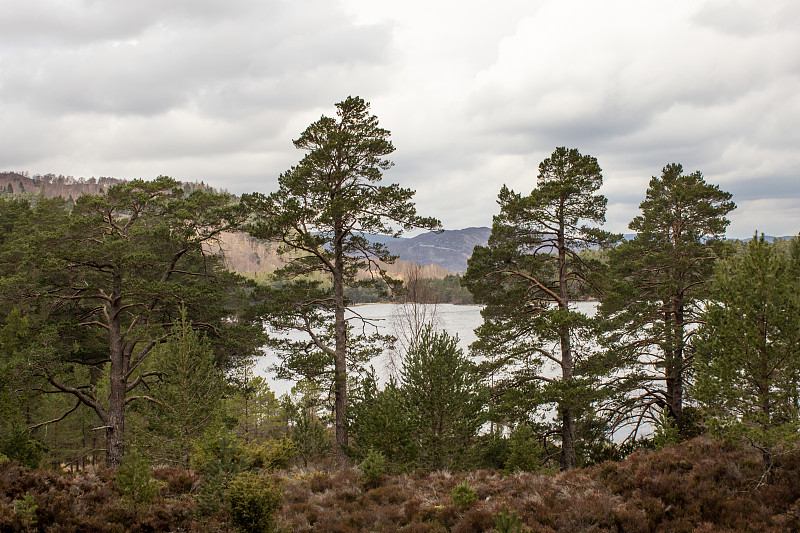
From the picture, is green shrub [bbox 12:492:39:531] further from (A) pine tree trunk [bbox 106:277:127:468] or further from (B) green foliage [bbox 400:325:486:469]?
(B) green foliage [bbox 400:325:486:469]

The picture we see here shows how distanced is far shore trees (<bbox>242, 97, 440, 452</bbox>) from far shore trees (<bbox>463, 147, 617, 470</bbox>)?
3.22 meters

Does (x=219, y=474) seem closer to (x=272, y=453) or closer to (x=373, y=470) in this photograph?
(x=373, y=470)

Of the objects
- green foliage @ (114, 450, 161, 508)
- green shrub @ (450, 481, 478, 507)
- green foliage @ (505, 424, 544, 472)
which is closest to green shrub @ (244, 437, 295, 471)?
green foliage @ (114, 450, 161, 508)

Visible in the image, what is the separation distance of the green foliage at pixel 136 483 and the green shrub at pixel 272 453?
3.40 meters

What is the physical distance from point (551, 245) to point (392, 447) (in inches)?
373

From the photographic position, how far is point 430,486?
459 inches

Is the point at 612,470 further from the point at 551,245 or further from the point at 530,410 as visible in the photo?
the point at 551,245

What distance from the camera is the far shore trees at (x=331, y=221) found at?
1598cm

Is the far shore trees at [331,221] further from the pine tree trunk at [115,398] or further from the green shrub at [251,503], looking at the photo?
the green shrub at [251,503]

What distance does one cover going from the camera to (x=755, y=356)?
8.52 meters

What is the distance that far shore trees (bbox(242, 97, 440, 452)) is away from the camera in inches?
629

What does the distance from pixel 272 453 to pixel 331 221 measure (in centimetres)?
782

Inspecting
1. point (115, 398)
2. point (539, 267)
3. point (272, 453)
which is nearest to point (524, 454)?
point (539, 267)

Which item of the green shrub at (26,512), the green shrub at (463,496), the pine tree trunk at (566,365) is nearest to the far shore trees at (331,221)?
the pine tree trunk at (566,365)
